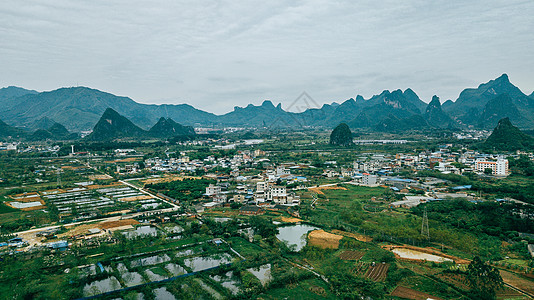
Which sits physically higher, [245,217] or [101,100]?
[101,100]

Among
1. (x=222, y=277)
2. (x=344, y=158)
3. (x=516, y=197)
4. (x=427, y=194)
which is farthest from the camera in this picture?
(x=344, y=158)

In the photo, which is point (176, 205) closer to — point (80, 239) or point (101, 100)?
point (80, 239)

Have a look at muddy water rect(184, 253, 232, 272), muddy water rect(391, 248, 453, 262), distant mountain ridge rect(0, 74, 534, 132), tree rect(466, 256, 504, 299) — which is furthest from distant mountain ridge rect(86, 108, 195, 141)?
tree rect(466, 256, 504, 299)

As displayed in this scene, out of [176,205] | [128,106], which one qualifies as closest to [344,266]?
[176,205]

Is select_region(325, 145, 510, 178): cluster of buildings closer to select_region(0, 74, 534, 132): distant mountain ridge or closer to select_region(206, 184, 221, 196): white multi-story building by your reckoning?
select_region(206, 184, 221, 196): white multi-story building

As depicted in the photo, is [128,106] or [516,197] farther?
[128,106]

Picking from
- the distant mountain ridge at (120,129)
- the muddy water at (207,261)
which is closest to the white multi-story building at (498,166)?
the muddy water at (207,261)

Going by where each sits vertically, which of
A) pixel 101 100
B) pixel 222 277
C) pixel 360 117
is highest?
pixel 101 100
